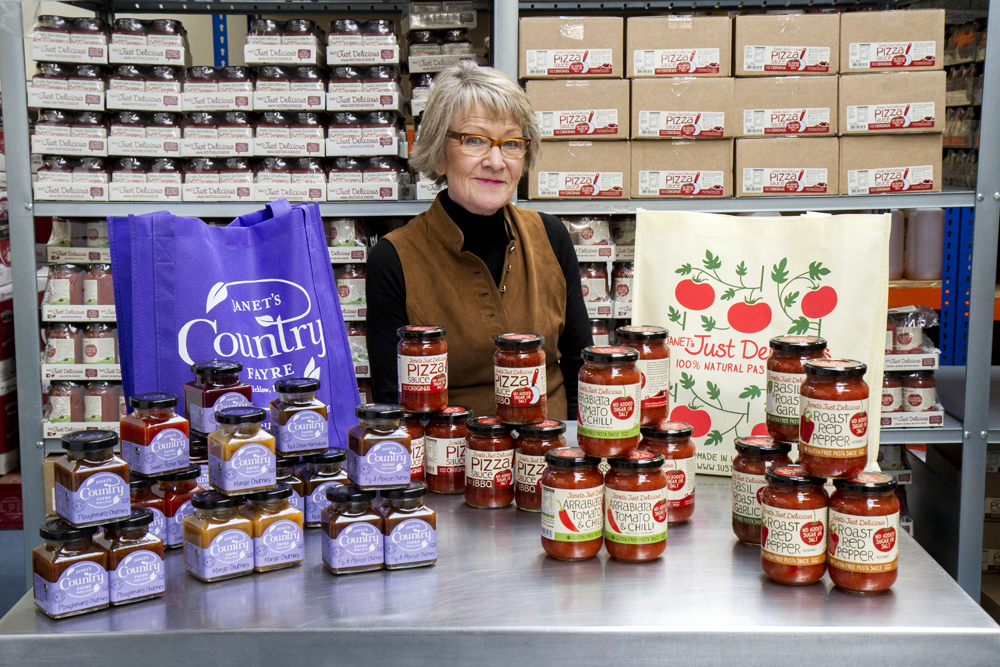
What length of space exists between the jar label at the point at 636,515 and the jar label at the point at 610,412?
77 millimetres

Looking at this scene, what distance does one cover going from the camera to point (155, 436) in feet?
3.81

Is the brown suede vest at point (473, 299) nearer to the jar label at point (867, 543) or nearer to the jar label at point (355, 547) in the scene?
the jar label at point (355, 547)

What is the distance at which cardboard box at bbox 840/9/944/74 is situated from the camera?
2.68 m

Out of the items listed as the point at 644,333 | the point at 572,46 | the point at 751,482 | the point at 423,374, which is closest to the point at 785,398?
the point at 751,482

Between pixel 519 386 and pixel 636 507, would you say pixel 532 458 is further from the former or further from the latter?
pixel 636 507

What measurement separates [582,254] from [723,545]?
67.4 inches

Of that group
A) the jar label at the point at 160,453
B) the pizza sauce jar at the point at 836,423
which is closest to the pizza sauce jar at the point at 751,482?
the pizza sauce jar at the point at 836,423

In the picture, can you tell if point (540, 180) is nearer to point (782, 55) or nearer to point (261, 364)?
point (782, 55)

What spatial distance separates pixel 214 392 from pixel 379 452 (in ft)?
0.90

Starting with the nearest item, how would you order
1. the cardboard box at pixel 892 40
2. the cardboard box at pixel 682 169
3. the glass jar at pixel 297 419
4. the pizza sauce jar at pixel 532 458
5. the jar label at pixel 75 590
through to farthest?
the jar label at pixel 75 590, the glass jar at pixel 297 419, the pizza sauce jar at pixel 532 458, the cardboard box at pixel 892 40, the cardboard box at pixel 682 169

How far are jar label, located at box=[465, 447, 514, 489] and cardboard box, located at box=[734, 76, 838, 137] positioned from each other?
5.76ft

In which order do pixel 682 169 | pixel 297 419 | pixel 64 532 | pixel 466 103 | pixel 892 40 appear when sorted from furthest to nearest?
pixel 682 169
pixel 892 40
pixel 466 103
pixel 297 419
pixel 64 532

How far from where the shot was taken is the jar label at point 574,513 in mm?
1177

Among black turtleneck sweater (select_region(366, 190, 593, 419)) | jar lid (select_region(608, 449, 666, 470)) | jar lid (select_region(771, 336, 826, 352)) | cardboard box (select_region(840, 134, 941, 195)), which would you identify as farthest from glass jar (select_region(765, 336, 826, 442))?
cardboard box (select_region(840, 134, 941, 195))
